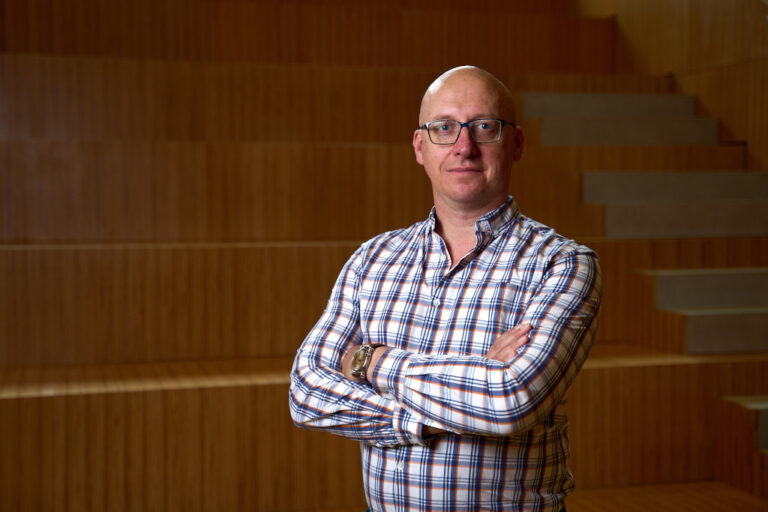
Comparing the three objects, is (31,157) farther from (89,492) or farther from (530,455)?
(530,455)

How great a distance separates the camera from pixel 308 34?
11.9 ft

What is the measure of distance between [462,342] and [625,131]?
2212 mm

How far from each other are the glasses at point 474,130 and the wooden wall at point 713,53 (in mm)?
2257

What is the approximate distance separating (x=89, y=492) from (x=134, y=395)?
237mm

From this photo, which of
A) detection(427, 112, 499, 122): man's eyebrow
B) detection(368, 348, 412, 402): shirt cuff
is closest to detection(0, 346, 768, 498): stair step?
detection(368, 348, 412, 402): shirt cuff

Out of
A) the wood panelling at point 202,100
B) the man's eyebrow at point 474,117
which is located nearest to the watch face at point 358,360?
the man's eyebrow at point 474,117

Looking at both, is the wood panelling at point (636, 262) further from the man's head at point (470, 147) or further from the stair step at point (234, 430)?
the man's head at point (470, 147)

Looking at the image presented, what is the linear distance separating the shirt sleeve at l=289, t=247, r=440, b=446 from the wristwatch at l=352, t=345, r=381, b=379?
1 cm

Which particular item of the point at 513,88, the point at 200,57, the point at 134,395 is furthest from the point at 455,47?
the point at 134,395

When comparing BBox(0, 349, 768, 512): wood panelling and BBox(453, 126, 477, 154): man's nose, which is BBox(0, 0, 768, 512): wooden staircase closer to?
BBox(0, 349, 768, 512): wood panelling

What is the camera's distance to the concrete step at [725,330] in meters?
2.43

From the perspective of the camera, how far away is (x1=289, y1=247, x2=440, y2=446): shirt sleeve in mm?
1140

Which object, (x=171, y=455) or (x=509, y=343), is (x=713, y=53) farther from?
(x=509, y=343)

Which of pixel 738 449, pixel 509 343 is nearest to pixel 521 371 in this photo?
pixel 509 343
